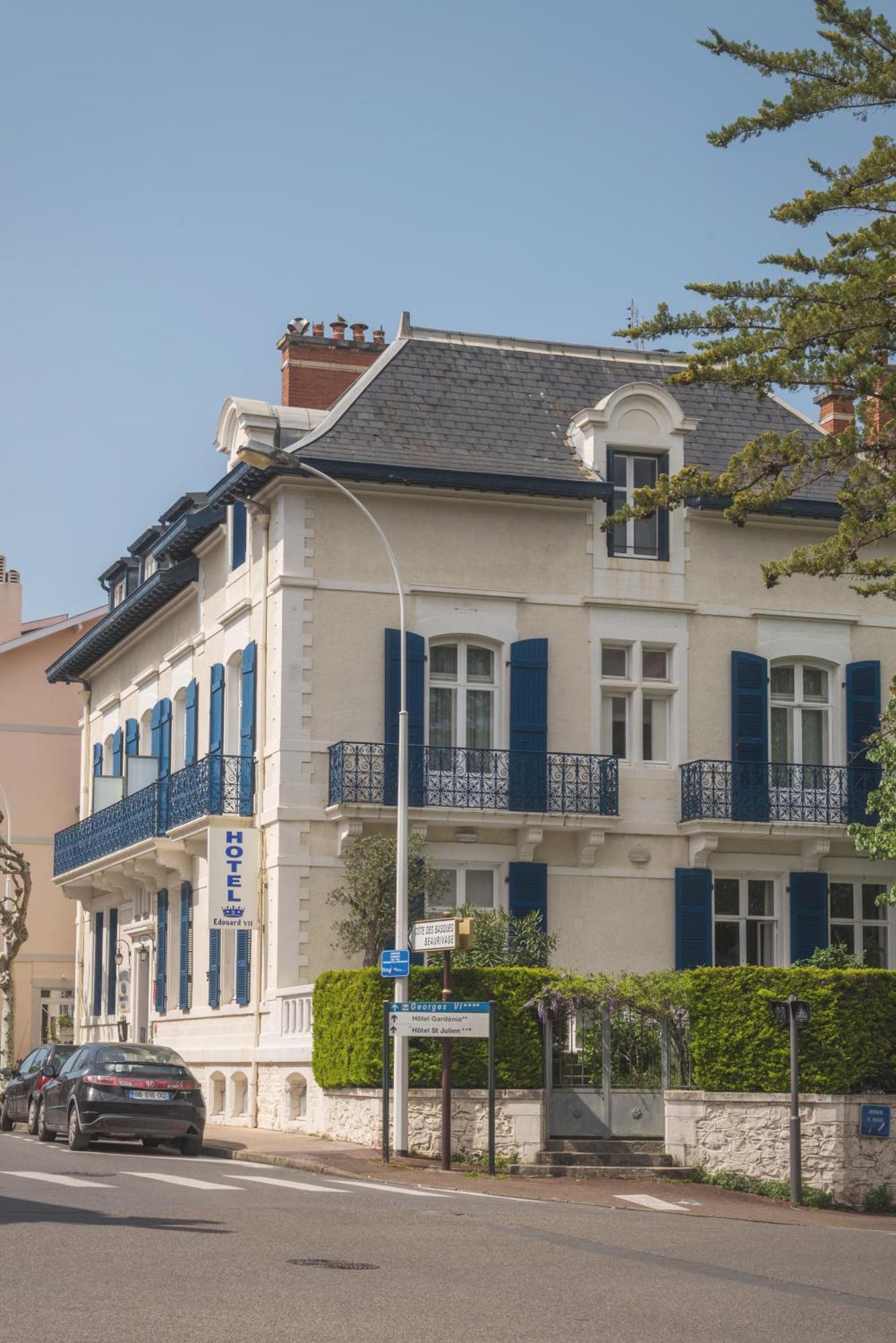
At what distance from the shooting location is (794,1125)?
2261cm

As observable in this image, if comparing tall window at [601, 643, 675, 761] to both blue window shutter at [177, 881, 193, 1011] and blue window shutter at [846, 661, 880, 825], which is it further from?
blue window shutter at [177, 881, 193, 1011]

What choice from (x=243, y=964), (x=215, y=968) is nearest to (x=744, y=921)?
(x=243, y=964)

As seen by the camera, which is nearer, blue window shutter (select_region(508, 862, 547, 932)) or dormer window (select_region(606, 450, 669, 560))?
blue window shutter (select_region(508, 862, 547, 932))

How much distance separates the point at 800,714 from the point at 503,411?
6786 mm

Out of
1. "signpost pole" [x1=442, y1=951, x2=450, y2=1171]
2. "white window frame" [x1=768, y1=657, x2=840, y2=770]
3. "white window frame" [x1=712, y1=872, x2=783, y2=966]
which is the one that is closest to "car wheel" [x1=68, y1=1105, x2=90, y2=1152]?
"signpost pole" [x1=442, y1=951, x2=450, y2=1171]

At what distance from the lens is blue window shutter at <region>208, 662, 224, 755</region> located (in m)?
34.2

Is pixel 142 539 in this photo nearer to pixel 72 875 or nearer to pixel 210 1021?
pixel 72 875

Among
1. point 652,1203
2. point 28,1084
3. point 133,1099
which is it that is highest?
point 133,1099

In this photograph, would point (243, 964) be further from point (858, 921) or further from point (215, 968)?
point (858, 921)

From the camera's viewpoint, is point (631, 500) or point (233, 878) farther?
point (631, 500)

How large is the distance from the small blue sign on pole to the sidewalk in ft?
6.93

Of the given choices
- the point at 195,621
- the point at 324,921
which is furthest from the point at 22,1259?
Result: the point at 195,621

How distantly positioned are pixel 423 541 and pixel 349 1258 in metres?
19.7

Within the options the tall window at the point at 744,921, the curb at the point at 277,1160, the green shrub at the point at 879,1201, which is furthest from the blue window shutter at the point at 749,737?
the curb at the point at 277,1160
